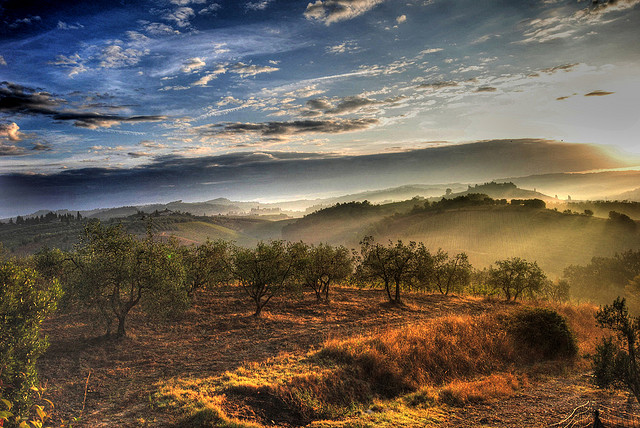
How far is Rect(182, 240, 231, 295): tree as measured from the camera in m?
36.4

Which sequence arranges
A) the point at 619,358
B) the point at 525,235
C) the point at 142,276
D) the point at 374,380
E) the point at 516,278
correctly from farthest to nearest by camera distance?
the point at 525,235 < the point at 516,278 < the point at 142,276 < the point at 374,380 < the point at 619,358

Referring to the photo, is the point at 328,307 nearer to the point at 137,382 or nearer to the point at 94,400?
the point at 137,382

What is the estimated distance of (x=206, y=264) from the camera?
38.2 m

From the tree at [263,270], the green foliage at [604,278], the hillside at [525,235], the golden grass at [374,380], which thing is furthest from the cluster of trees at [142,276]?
the hillside at [525,235]

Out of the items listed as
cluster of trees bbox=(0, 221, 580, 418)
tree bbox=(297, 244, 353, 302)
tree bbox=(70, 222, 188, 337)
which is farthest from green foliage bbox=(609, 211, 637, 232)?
tree bbox=(70, 222, 188, 337)

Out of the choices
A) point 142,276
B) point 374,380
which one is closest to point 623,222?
point 374,380

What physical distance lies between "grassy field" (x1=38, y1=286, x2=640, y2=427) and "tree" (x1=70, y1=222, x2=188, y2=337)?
113 inches

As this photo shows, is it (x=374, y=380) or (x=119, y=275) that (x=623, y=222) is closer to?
(x=374, y=380)

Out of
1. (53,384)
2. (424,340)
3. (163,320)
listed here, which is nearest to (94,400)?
(53,384)

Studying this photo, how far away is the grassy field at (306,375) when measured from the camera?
572 inches

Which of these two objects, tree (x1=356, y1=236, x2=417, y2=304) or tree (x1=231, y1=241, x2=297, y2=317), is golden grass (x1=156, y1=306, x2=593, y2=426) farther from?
tree (x1=356, y1=236, x2=417, y2=304)

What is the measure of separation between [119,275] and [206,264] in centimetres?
1527

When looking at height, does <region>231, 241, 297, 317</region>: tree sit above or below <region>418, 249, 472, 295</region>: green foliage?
above

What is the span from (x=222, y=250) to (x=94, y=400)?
24.9 meters
